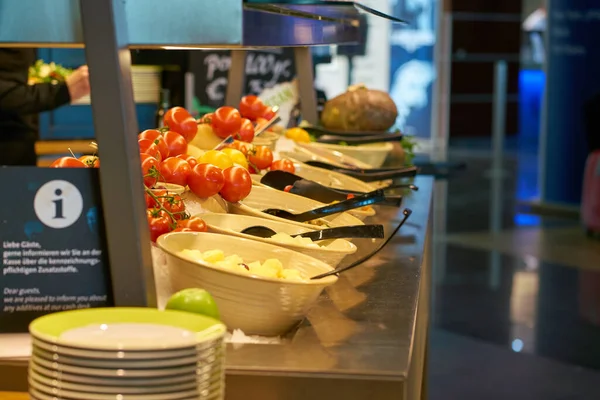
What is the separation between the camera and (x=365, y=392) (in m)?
1.33

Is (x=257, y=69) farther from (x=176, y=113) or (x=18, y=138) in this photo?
(x=176, y=113)

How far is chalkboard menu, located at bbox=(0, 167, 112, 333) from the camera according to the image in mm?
1435

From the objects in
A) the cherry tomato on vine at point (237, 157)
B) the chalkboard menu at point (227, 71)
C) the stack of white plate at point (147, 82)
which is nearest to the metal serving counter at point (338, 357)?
the cherry tomato on vine at point (237, 157)

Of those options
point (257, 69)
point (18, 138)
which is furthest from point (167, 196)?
point (257, 69)

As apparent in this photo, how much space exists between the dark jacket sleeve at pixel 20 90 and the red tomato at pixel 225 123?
1933mm

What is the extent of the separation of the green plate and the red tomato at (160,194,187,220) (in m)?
0.57

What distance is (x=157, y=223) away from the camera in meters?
1.79

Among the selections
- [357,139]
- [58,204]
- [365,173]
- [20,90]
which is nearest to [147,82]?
[20,90]

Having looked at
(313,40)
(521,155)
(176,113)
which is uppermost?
(313,40)

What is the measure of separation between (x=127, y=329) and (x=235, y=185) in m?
0.94

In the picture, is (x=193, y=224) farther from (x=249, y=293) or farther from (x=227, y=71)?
(x=227, y=71)

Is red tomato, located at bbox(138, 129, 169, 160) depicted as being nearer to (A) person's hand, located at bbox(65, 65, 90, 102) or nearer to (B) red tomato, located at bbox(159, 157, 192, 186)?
(B) red tomato, located at bbox(159, 157, 192, 186)

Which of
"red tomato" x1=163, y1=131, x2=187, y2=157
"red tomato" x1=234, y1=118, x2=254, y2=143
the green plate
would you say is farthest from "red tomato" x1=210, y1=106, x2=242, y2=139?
the green plate

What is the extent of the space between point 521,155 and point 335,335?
552 inches
